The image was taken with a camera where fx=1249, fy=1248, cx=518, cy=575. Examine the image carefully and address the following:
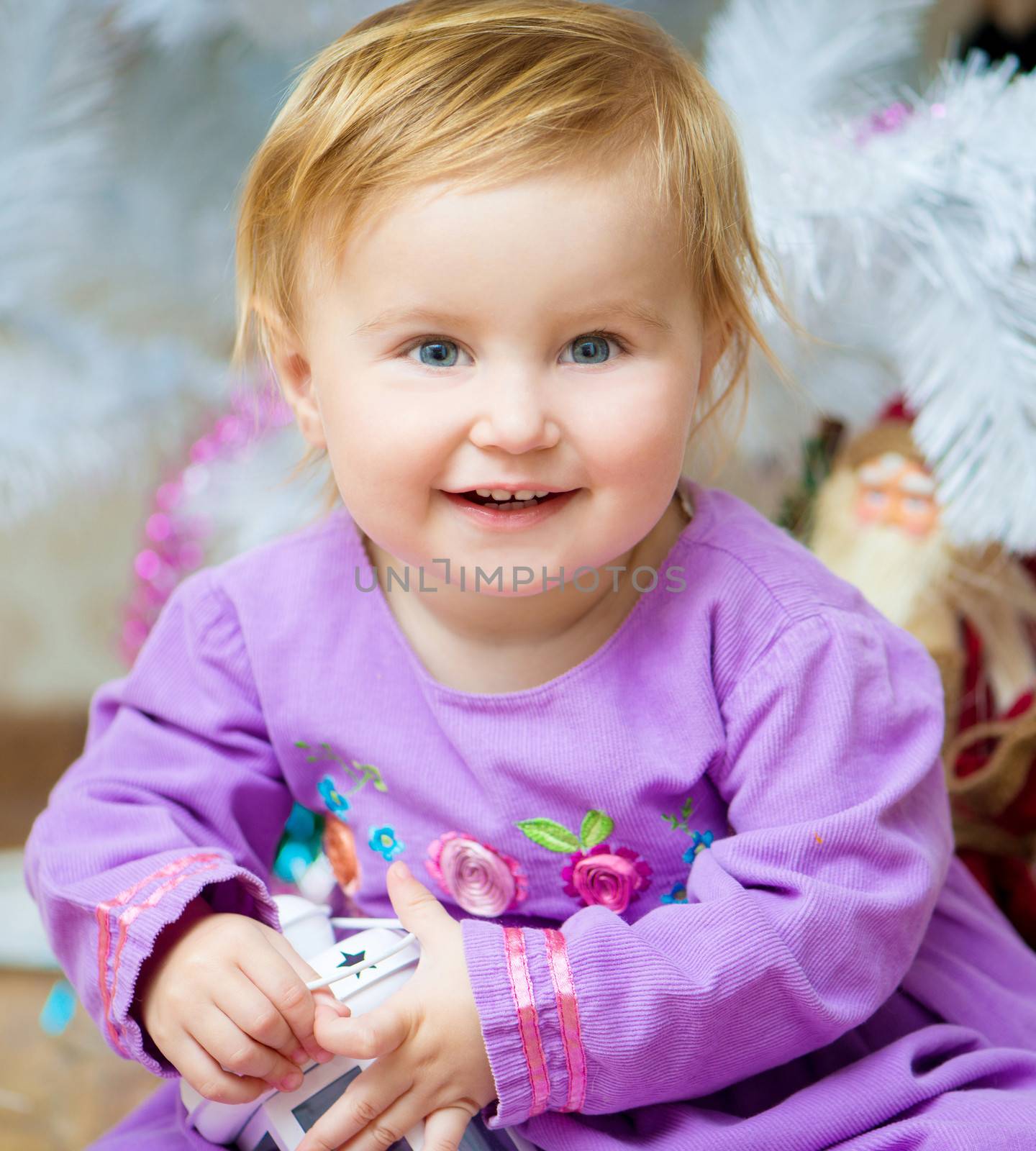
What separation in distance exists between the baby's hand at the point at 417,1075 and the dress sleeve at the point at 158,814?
12cm

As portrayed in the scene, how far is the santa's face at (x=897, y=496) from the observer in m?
1.05

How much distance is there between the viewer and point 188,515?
1244 millimetres

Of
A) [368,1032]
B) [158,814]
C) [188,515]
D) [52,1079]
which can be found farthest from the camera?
[188,515]

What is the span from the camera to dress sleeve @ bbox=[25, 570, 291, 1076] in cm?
71

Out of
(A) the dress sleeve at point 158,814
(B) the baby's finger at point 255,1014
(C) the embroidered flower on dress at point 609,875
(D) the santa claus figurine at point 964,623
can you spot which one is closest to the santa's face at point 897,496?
(D) the santa claus figurine at point 964,623

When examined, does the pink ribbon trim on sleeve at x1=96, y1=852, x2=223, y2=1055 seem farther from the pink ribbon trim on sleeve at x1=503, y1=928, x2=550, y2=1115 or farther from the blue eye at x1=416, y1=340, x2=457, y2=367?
the blue eye at x1=416, y1=340, x2=457, y2=367

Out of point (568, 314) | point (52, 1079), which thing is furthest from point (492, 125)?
point (52, 1079)

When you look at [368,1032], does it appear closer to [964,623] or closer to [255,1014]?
[255,1014]

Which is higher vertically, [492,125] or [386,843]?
[492,125]

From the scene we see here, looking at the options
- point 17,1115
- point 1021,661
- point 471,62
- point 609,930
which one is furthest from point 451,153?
point 17,1115

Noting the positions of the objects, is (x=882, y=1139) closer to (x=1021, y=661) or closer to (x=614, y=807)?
(x=614, y=807)

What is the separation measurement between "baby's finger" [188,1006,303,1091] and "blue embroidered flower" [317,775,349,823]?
A: 19cm

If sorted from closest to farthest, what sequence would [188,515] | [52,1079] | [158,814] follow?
[158,814] → [52,1079] → [188,515]

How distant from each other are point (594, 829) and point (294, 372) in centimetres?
34
